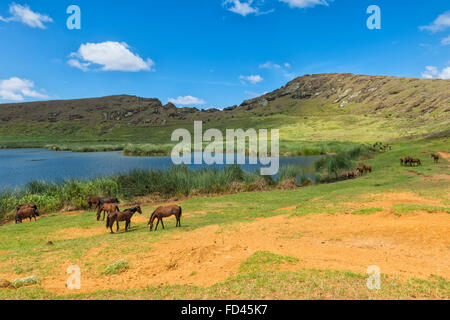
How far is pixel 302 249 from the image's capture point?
7.99 m

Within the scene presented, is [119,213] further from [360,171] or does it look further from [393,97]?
[393,97]

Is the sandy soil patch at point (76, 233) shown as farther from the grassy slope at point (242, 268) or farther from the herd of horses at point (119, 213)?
the herd of horses at point (119, 213)

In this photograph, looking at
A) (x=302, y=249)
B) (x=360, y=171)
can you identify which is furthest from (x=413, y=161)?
(x=302, y=249)

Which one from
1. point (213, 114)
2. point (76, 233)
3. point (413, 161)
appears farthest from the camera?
point (213, 114)

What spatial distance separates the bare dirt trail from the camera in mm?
6309

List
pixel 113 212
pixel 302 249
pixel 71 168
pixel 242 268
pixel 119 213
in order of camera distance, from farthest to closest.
A: pixel 71 168 → pixel 113 212 → pixel 119 213 → pixel 302 249 → pixel 242 268

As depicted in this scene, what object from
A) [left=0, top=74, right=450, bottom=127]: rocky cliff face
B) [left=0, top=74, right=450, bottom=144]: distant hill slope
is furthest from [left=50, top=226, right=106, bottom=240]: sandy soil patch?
[left=0, top=74, right=450, bottom=127]: rocky cliff face

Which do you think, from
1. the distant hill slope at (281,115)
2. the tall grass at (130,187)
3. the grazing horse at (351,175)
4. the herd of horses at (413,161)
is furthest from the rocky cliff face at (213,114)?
the tall grass at (130,187)

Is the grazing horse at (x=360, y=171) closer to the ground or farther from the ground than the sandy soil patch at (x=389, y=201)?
farther from the ground

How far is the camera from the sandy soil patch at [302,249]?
631 cm

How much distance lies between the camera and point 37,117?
18038 centimetres

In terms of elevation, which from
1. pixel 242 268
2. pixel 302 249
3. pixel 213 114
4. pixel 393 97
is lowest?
pixel 302 249

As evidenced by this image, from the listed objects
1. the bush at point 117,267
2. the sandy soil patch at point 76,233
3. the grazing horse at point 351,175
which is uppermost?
the grazing horse at point 351,175
